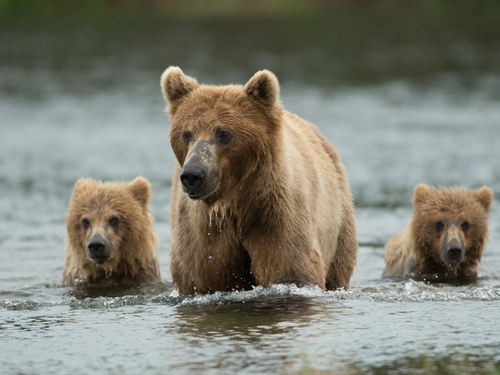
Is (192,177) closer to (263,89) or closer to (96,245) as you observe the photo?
(263,89)

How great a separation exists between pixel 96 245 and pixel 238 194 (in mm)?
2745

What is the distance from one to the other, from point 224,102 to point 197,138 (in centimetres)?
35

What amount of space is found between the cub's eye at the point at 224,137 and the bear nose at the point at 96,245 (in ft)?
9.51

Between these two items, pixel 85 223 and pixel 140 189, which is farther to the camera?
pixel 140 189

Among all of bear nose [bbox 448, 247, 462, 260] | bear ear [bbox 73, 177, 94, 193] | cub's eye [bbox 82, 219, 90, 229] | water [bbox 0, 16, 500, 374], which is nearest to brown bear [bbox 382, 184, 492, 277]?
bear nose [bbox 448, 247, 462, 260]

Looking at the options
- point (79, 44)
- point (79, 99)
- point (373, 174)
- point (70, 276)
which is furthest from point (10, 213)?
point (79, 44)

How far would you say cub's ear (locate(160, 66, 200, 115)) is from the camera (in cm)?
629

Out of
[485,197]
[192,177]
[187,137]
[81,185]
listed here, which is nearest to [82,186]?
[81,185]

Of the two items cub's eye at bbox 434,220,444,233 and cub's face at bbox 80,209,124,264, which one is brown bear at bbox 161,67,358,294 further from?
cub's eye at bbox 434,220,444,233

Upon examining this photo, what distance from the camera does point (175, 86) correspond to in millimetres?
6297

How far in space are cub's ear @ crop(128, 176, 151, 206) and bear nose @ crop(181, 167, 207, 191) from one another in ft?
11.4

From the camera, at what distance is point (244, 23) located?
4650 centimetres

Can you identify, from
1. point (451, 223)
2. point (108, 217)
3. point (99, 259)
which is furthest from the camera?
point (451, 223)

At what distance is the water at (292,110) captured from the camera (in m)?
5.32
